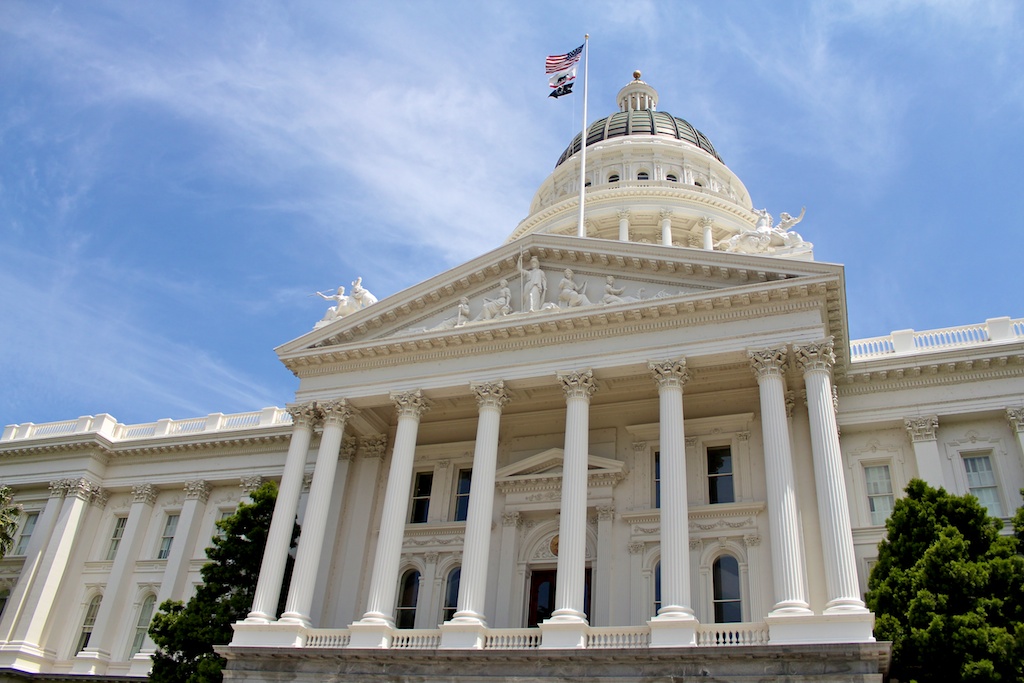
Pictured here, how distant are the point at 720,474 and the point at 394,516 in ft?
31.3

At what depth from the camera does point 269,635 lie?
22.6 m

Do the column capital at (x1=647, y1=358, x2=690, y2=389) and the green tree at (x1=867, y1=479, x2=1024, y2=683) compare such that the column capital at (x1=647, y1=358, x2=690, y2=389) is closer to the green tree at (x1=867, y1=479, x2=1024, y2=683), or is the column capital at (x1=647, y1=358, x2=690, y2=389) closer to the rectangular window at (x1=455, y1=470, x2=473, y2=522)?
the green tree at (x1=867, y1=479, x2=1024, y2=683)

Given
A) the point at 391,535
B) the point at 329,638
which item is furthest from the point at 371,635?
the point at 391,535

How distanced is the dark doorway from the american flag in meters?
19.6

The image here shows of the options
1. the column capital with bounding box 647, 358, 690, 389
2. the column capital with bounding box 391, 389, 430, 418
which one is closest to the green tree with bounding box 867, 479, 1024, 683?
the column capital with bounding box 647, 358, 690, 389

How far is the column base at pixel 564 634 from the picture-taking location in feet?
64.2

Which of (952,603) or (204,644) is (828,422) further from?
(204,644)

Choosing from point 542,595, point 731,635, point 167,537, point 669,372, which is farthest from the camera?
point 167,537

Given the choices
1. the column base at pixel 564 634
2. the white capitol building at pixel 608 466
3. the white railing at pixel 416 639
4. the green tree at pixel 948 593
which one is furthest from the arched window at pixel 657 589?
the white railing at pixel 416 639

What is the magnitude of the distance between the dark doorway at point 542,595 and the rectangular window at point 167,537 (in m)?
16.7

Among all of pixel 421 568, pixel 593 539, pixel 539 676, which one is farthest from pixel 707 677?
pixel 421 568

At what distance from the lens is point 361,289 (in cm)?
2947

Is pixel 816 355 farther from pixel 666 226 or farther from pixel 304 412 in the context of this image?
pixel 666 226

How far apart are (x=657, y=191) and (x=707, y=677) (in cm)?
3241
